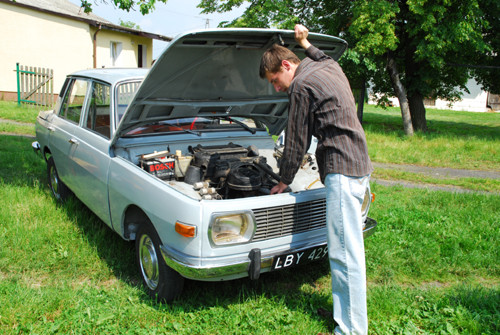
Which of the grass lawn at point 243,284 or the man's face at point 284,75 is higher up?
the man's face at point 284,75

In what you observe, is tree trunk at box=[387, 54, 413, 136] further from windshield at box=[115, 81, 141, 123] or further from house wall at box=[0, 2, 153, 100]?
house wall at box=[0, 2, 153, 100]

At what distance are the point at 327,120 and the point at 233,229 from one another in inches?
39.7

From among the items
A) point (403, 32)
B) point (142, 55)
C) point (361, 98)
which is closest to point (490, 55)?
point (403, 32)

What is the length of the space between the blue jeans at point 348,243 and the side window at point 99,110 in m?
2.35

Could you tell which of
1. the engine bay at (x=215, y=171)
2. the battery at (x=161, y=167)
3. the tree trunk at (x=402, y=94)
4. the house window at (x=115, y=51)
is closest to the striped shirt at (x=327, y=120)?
the engine bay at (x=215, y=171)

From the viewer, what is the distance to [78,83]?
4926 millimetres

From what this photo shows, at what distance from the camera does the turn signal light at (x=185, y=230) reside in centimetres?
274

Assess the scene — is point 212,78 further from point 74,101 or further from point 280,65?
point 74,101

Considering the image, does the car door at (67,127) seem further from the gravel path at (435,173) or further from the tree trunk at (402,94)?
the tree trunk at (402,94)

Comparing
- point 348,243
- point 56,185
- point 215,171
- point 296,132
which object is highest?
point 296,132

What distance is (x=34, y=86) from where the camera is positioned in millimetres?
16344

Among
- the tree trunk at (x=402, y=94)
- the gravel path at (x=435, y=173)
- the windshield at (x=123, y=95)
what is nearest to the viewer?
the windshield at (x=123, y=95)

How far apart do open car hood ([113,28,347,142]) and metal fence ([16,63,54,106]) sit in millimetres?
13826

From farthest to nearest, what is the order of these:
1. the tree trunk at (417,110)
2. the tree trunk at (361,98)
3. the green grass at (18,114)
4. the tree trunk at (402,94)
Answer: the tree trunk at (361,98), the tree trunk at (417,110), the tree trunk at (402,94), the green grass at (18,114)
